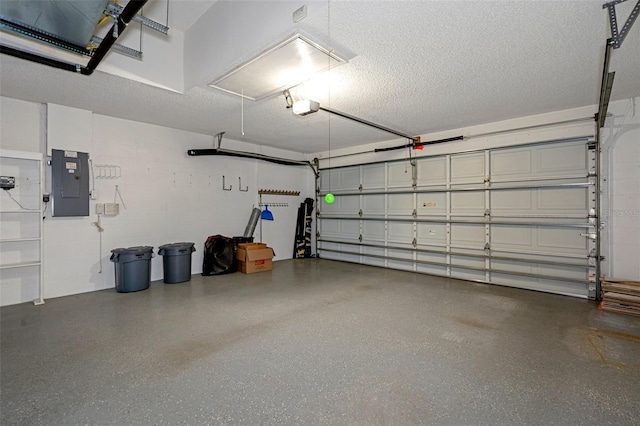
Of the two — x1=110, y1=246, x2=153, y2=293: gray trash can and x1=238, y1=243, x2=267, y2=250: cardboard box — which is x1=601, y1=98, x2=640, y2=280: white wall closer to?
x1=238, y1=243, x2=267, y2=250: cardboard box

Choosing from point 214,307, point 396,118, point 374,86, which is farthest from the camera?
point 396,118

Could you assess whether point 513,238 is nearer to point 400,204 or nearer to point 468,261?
point 468,261

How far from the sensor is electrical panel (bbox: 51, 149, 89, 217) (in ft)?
13.7

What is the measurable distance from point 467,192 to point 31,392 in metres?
5.94

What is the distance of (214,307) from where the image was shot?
12.4 feet

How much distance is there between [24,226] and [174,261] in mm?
1947

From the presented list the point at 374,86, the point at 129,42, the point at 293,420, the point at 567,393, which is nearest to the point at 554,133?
the point at 374,86

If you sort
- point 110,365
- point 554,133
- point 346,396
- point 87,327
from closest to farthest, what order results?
point 346,396, point 110,365, point 87,327, point 554,133

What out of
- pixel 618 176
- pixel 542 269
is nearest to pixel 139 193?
pixel 542 269

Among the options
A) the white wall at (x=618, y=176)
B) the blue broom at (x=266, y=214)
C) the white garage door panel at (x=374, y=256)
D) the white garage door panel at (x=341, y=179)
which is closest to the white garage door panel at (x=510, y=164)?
the white wall at (x=618, y=176)

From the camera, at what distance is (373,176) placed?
670 centimetres

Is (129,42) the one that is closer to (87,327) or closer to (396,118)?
(87,327)

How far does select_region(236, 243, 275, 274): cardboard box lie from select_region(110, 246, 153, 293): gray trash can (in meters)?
1.76

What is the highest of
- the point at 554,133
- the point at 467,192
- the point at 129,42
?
the point at 129,42
